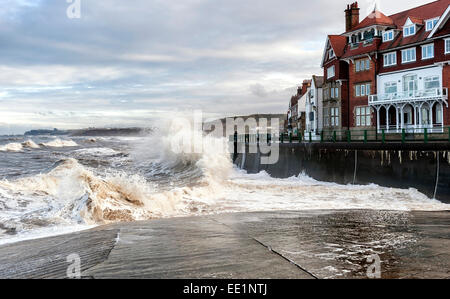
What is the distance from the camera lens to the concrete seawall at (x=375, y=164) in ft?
54.5

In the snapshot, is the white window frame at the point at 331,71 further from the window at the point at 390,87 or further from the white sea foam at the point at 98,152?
the white sea foam at the point at 98,152

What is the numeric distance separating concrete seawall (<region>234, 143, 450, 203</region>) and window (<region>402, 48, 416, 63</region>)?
42.5 feet

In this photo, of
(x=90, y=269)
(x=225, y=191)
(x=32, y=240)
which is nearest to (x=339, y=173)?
(x=225, y=191)

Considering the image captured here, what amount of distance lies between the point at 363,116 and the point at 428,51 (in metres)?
7.79

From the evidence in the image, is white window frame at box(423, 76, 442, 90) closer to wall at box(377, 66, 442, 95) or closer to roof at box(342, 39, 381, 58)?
wall at box(377, 66, 442, 95)

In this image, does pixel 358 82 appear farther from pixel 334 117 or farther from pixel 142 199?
pixel 142 199

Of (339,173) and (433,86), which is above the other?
(433,86)

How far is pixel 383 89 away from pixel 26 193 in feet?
99.6

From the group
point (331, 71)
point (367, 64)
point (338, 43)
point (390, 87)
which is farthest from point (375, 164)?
point (338, 43)

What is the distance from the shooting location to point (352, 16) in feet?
133

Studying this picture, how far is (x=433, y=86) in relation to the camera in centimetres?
3050
